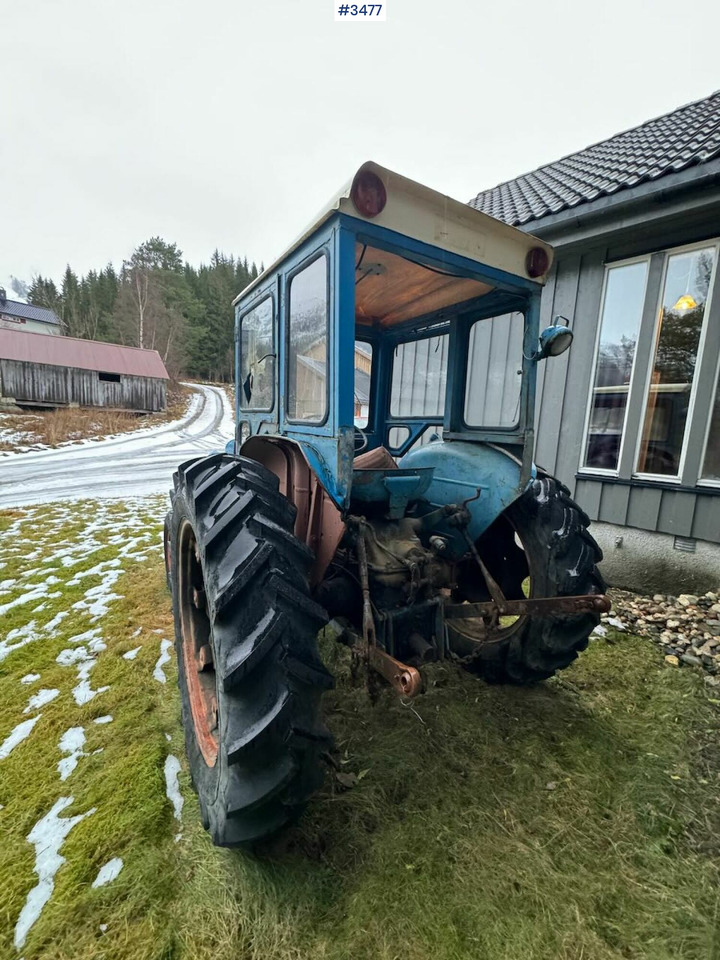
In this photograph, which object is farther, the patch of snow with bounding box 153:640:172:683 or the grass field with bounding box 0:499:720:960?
the patch of snow with bounding box 153:640:172:683

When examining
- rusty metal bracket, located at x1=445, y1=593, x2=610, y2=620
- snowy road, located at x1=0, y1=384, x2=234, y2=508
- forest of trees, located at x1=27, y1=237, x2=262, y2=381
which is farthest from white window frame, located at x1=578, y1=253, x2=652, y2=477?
forest of trees, located at x1=27, y1=237, x2=262, y2=381

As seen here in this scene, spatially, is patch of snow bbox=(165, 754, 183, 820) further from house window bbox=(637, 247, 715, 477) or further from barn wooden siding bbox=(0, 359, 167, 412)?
barn wooden siding bbox=(0, 359, 167, 412)

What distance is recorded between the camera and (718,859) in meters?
1.42

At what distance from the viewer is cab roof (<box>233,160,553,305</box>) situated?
4.46 ft

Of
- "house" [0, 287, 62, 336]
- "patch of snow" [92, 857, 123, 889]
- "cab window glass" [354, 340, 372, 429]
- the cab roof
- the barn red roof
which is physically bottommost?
"patch of snow" [92, 857, 123, 889]

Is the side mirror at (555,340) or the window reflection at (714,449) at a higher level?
the side mirror at (555,340)

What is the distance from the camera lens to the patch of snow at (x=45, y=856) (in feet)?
3.86

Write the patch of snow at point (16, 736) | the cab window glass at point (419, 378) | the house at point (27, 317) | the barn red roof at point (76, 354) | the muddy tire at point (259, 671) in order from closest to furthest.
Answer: the muddy tire at point (259, 671)
the patch of snow at point (16, 736)
the cab window glass at point (419, 378)
the barn red roof at point (76, 354)
the house at point (27, 317)

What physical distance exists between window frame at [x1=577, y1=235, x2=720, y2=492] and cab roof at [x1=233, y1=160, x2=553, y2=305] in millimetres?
2789

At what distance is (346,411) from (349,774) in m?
1.41

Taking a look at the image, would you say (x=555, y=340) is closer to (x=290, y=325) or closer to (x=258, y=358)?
(x=290, y=325)

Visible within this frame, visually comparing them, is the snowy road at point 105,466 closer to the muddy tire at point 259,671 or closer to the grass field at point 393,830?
the grass field at point 393,830

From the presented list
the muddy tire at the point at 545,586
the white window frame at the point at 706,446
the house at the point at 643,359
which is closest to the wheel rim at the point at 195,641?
the muddy tire at the point at 545,586

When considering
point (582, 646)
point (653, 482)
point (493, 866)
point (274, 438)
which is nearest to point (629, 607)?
point (653, 482)
